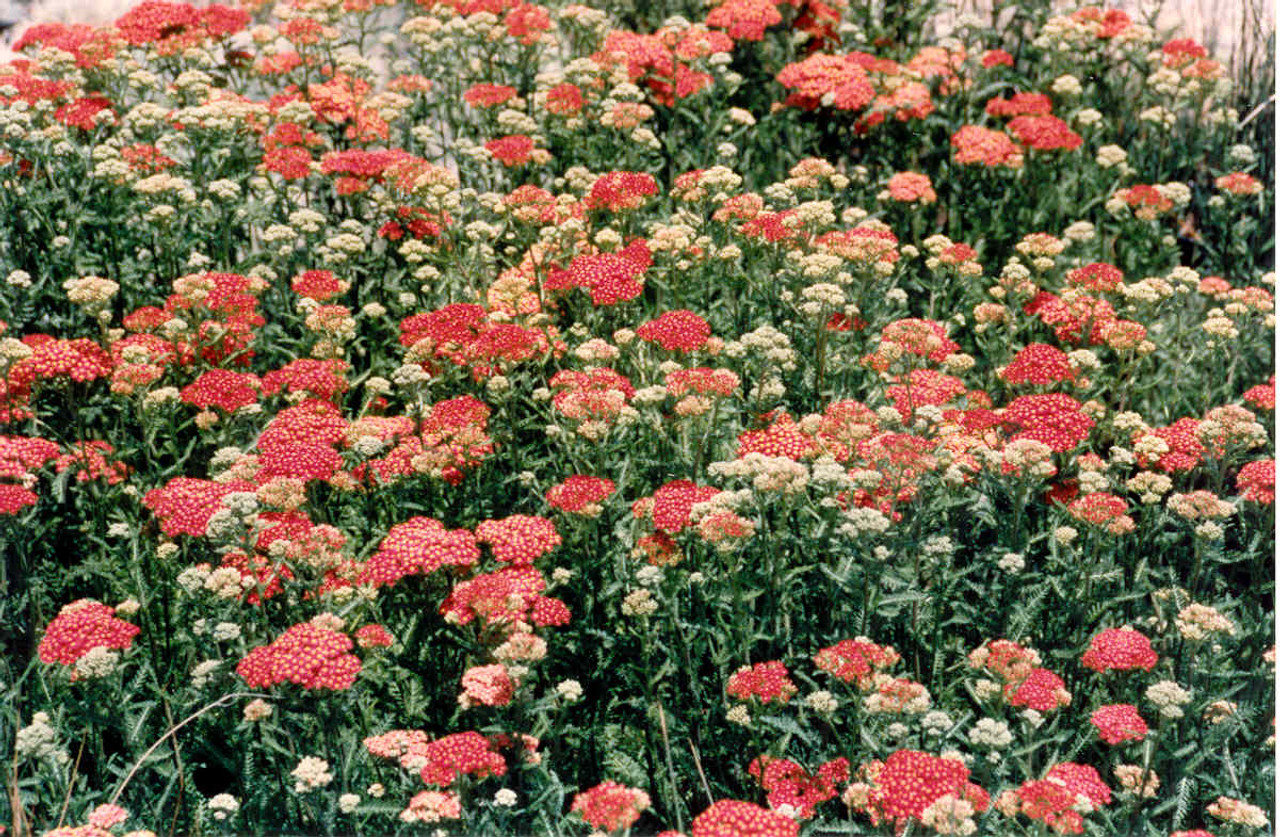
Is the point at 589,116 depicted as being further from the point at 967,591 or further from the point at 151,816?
the point at 151,816

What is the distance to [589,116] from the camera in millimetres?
7641

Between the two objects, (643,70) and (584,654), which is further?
(643,70)

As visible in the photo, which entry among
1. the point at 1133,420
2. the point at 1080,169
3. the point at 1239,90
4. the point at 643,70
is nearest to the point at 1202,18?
the point at 1239,90

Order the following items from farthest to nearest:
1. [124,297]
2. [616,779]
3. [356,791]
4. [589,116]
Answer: [589,116] < [124,297] < [616,779] < [356,791]

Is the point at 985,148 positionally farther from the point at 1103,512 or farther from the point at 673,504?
the point at 673,504

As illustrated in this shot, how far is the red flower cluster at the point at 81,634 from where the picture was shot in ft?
13.3

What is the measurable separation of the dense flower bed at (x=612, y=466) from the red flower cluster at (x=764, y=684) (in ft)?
0.05

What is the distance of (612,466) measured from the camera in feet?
16.6

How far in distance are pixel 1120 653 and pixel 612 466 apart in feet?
6.34

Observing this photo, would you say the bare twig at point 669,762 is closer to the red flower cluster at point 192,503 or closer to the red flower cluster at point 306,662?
the red flower cluster at point 306,662

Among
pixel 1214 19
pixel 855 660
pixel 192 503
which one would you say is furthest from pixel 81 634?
pixel 1214 19

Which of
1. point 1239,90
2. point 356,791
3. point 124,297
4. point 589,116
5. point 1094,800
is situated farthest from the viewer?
point 1239,90

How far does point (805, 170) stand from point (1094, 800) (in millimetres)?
3635

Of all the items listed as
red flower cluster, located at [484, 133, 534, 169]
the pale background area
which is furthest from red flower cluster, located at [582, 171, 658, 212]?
the pale background area
